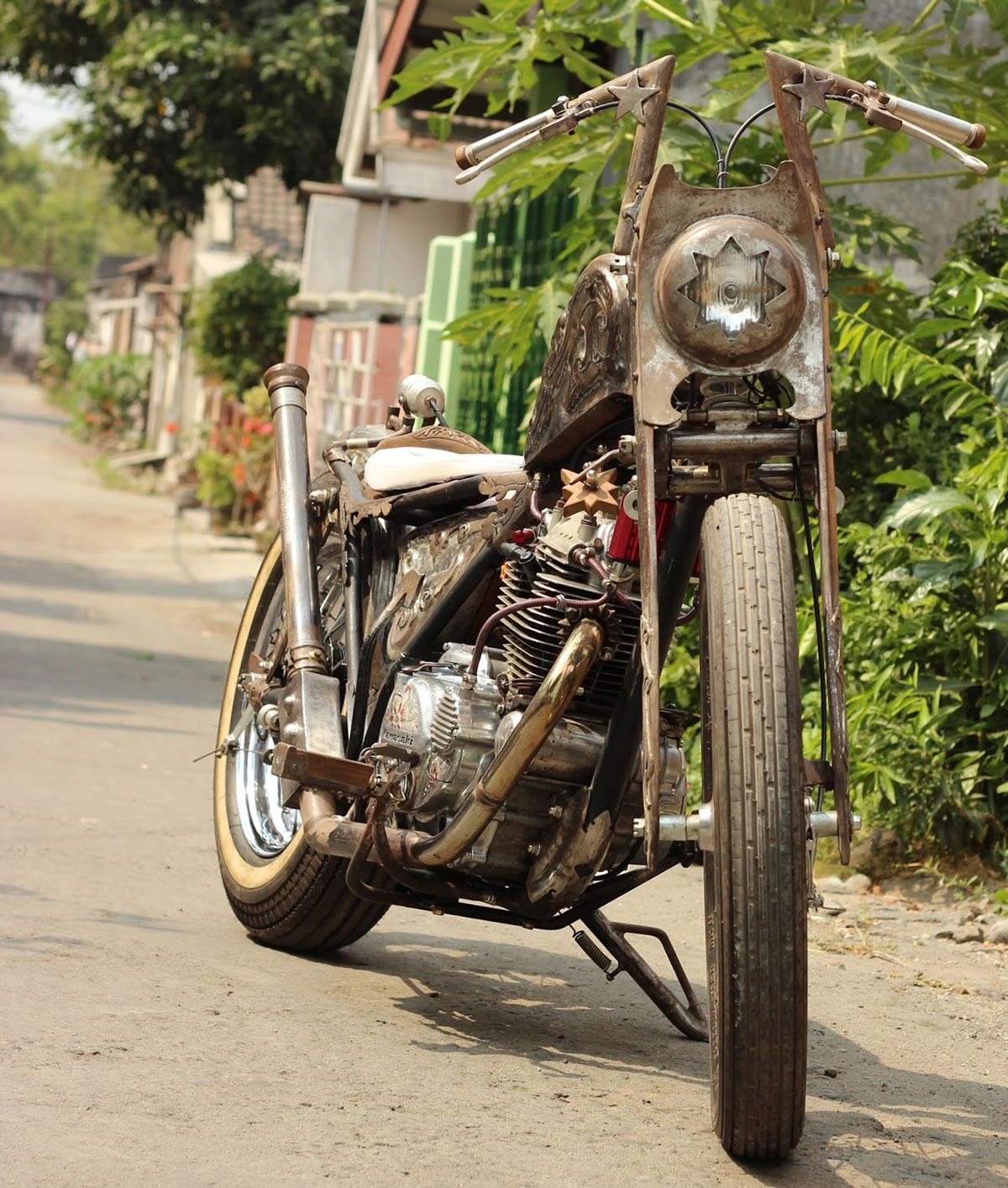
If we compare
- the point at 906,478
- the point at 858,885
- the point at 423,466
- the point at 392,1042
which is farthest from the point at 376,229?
the point at 392,1042

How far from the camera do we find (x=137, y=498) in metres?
23.2

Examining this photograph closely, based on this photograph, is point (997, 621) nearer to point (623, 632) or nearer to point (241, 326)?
point (623, 632)

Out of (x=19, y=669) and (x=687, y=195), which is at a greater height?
(x=687, y=195)

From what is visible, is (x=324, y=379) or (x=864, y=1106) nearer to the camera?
(x=864, y=1106)

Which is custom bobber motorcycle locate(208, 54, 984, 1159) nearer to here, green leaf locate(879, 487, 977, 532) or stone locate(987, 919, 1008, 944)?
stone locate(987, 919, 1008, 944)

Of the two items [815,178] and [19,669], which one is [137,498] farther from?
[815,178]

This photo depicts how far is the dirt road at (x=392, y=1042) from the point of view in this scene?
2.92 m

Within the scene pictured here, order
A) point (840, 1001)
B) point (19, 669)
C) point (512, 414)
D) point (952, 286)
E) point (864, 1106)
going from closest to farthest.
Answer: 1. point (864, 1106)
2. point (840, 1001)
3. point (952, 286)
4. point (19, 669)
5. point (512, 414)

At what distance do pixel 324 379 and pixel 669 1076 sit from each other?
14.3m

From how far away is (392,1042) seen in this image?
363 centimetres

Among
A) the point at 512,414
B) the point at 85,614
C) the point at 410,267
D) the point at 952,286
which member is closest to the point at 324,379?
the point at 410,267

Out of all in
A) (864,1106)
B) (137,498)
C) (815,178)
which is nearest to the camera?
(815,178)

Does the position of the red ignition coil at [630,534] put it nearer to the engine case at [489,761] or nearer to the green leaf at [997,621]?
the engine case at [489,761]

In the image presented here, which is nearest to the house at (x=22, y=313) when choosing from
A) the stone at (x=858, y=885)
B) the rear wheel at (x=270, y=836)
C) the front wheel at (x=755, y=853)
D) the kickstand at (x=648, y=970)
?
the stone at (x=858, y=885)
